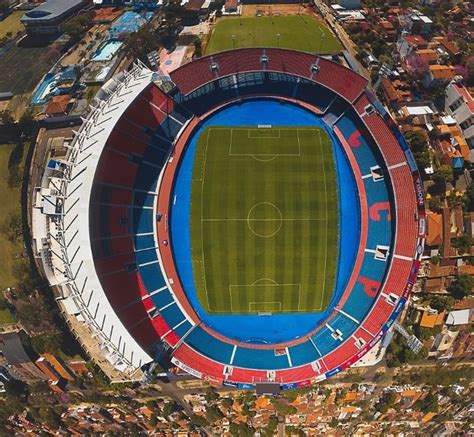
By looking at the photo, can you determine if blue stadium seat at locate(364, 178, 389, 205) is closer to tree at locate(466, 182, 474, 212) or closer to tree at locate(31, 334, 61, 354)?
tree at locate(466, 182, 474, 212)

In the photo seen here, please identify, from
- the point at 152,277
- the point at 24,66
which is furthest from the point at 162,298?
the point at 24,66

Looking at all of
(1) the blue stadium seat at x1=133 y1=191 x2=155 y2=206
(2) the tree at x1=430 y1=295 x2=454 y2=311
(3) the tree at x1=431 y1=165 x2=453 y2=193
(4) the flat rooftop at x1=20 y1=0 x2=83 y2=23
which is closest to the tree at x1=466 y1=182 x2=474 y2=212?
(3) the tree at x1=431 y1=165 x2=453 y2=193

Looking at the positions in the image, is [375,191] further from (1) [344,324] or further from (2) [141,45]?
(2) [141,45]

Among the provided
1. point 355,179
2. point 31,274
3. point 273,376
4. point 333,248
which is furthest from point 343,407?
point 31,274

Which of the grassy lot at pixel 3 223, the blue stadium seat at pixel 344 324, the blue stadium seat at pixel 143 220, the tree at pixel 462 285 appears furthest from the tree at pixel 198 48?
the tree at pixel 462 285

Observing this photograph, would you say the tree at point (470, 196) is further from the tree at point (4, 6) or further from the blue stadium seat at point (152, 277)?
the tree at point (4, 6)

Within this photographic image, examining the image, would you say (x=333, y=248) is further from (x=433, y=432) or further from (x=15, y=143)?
(x=15, y=143)
